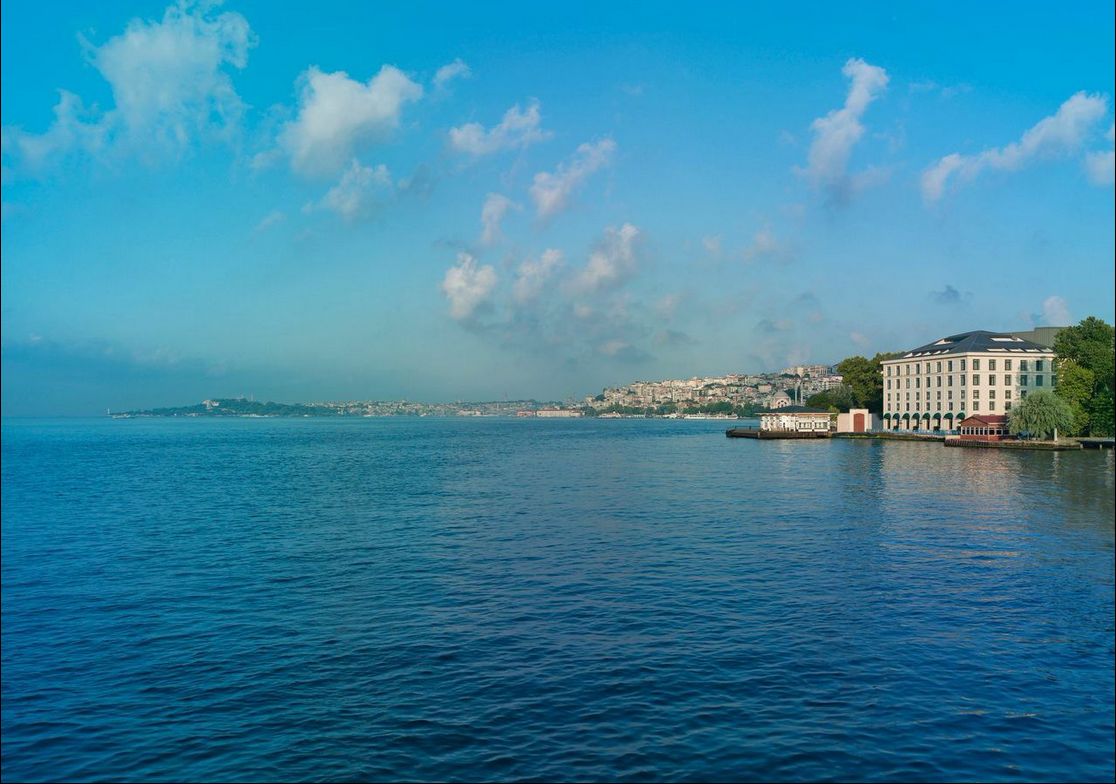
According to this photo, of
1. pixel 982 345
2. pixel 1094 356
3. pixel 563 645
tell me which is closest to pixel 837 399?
pixel 982 345

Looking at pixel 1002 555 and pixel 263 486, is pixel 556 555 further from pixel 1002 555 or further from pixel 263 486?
pixel 263 486

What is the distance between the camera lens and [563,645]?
55.9 feet

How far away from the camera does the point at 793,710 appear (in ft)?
44.1

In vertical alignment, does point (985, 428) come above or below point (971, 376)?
below

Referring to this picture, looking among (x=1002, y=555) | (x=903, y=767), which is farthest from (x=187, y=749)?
(x=1002, y=555)

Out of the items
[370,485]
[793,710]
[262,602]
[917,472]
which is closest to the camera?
[793,710]

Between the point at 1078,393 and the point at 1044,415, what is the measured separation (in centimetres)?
826

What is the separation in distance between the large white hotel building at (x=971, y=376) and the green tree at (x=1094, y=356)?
734 cm

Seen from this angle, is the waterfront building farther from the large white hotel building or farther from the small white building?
the small white building

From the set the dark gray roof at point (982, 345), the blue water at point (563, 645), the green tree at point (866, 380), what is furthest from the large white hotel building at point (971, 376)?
the blue water at point (563, 645)

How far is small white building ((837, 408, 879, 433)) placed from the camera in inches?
5340

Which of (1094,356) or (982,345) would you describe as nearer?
(1094,356)

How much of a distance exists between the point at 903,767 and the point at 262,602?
1696cm

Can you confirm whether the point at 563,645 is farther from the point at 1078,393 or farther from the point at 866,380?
the point at 866,380
